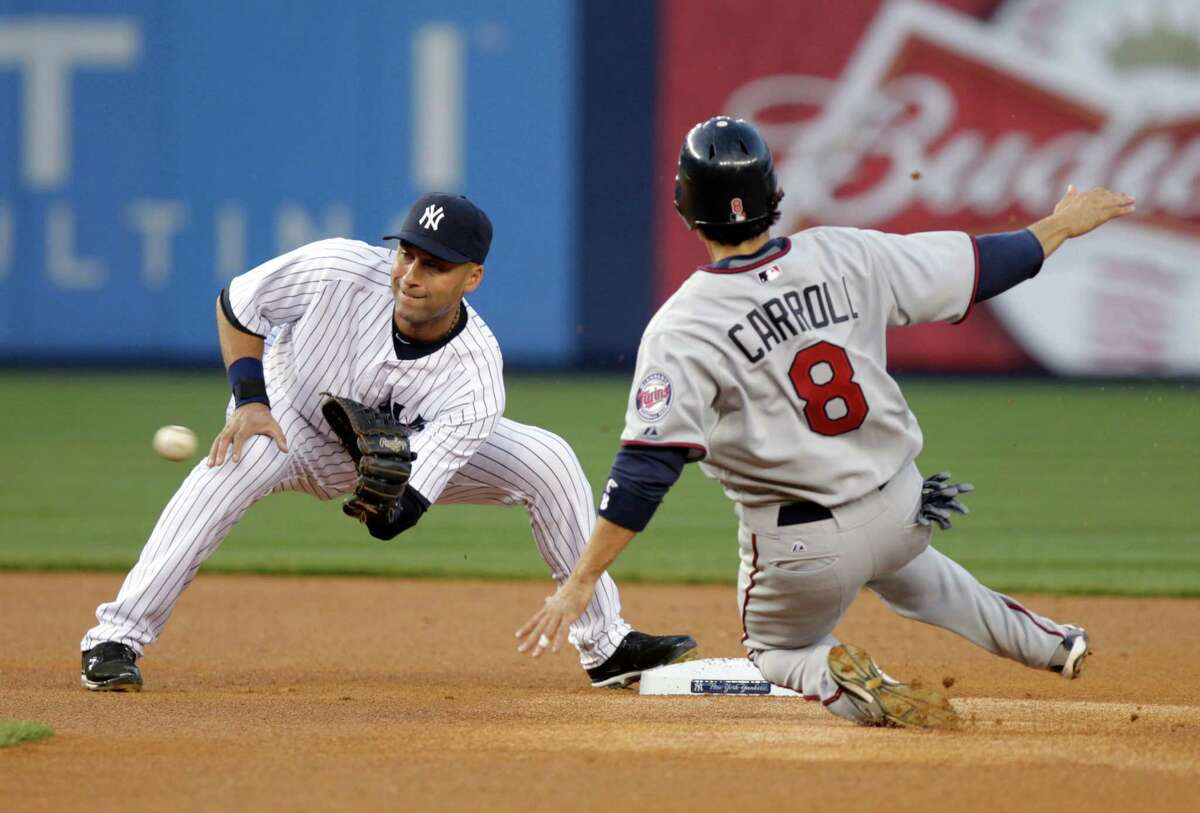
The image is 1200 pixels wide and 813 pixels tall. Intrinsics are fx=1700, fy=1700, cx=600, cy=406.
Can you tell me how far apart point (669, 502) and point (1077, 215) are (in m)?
6.22

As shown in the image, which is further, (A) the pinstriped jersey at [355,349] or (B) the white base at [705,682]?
(B) the white base at [705,682]

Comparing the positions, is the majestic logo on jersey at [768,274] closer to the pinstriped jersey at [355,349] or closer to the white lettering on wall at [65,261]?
the pinstriped jersey at [355,349]

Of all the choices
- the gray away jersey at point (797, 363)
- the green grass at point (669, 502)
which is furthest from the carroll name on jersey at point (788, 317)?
the green grass at point (669, 502)

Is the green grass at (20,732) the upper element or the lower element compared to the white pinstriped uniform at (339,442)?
lower

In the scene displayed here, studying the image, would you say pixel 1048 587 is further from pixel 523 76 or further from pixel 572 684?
pixel 523 76

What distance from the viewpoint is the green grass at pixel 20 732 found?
398cm

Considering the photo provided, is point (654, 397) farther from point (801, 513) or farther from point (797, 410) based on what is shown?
point (801, 513)

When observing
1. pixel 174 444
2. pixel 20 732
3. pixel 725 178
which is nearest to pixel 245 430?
pixel 174 444

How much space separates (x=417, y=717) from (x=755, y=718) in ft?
2.97

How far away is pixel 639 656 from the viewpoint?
5.12 meters

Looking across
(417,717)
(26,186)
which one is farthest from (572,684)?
(26,186)

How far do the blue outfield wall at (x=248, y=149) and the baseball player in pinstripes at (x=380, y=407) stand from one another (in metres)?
11.5

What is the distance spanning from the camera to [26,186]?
16812 mm

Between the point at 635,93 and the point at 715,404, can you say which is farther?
the point at 635,93
